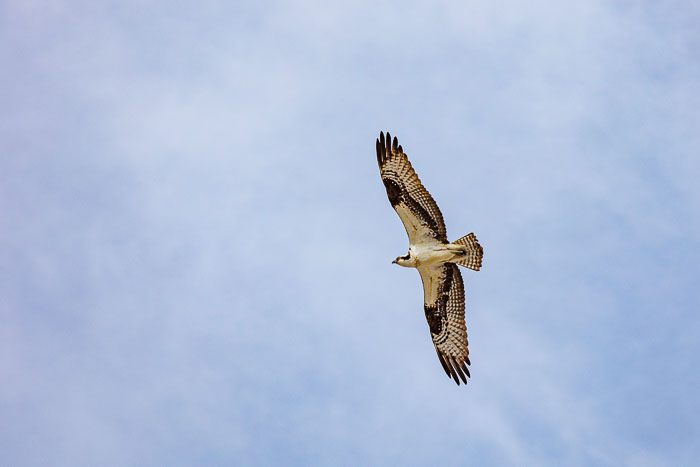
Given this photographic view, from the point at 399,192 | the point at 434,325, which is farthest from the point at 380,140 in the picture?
the point at 434,325

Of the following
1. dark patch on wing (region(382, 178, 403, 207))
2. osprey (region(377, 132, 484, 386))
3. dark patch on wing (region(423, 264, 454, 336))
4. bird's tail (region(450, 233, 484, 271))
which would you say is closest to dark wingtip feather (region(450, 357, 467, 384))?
osprey (region(377, 132, 484, 386))

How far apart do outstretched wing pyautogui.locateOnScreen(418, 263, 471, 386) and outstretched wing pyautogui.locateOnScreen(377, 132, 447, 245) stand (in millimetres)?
1196

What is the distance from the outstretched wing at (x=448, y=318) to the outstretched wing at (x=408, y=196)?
1.20 meters

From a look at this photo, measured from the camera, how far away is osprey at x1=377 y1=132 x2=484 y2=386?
18.4 meters

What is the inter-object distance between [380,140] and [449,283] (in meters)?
3.82

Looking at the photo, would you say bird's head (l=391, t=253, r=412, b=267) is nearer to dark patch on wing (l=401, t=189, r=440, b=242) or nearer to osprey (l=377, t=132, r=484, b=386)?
osprey (l=377, t=132, r=484, b=386)

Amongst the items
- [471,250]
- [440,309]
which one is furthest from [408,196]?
[440,309]

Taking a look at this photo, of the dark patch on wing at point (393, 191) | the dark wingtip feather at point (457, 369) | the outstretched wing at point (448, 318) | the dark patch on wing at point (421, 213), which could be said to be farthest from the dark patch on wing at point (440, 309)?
the dark patch on wing at point (393, 191)

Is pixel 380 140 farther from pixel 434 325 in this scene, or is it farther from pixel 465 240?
pixel 434 325

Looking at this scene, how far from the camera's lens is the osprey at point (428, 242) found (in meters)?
18.4

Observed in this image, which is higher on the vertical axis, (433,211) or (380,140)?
(380,140)

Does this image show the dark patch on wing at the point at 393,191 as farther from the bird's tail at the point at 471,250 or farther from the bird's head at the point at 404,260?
the bird's tail at the point at 471,250

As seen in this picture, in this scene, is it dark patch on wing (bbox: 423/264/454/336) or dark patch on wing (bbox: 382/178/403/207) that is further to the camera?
dark patch on wing (bbox: 423/264/454/336)

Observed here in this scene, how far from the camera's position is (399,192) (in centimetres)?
1855
